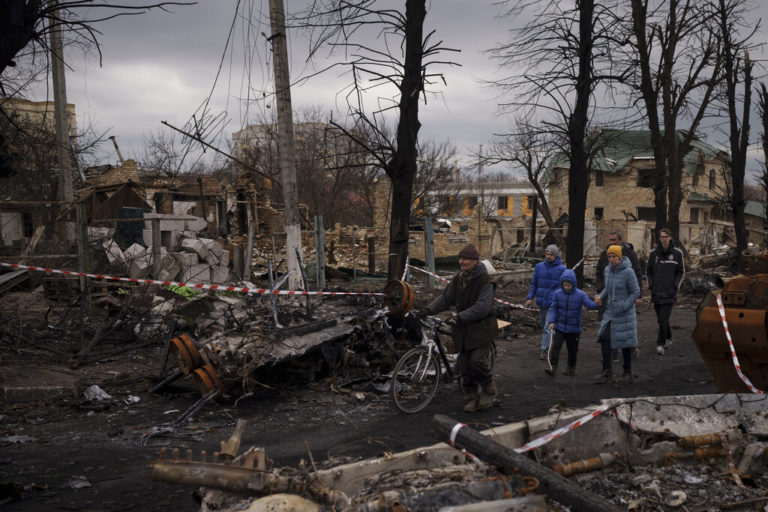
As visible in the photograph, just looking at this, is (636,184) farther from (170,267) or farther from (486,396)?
(486,396)

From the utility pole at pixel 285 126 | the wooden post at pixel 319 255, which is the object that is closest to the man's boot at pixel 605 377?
the utility pole at pixel 285 126

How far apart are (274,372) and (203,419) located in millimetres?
1334

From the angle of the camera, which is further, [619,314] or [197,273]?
[197,273]

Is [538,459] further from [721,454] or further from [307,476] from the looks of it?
[307,476]

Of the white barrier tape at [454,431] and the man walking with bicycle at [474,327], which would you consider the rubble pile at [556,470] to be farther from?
the man walking with bicycle at [474,327]

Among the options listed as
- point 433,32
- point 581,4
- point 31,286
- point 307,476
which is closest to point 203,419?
point 307,476

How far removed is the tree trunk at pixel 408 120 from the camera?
998 cm

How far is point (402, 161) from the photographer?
10008mm

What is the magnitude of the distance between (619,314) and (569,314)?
644mm

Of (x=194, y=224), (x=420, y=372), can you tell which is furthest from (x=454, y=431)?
(x=194, y=224)

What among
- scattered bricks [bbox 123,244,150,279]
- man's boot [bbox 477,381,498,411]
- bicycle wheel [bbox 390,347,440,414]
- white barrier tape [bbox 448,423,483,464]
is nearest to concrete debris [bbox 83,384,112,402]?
bicycle wheel [bbox 390,347,440,414]

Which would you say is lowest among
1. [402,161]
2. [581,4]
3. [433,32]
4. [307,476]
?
[307,476]

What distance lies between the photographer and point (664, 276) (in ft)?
31.6

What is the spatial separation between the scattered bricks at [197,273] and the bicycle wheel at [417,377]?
32.4 feet
